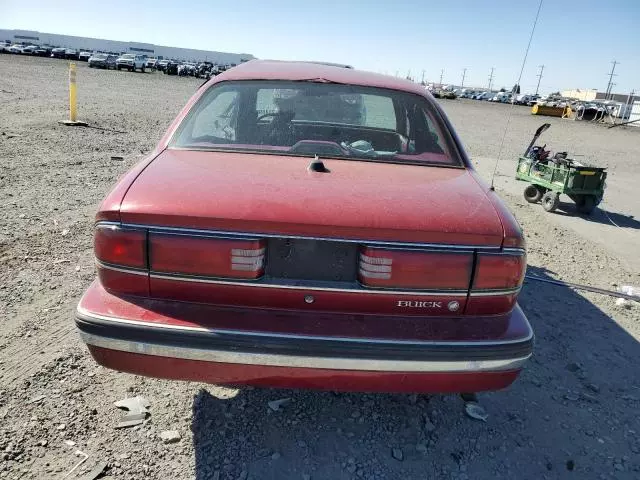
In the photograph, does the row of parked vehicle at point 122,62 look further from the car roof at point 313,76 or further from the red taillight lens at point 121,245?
the red taillight lens at point 121,245

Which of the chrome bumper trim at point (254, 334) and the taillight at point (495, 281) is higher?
the taillight at point (495, 281)

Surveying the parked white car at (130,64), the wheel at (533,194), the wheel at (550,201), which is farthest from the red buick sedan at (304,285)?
the parked white car at (130,64)

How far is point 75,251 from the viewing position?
4.41 m

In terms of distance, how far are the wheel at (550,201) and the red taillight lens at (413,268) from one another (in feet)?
20.5

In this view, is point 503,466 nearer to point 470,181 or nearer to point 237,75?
point 470,181

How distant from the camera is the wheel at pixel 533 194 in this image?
8.16 m

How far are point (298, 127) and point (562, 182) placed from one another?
556cm

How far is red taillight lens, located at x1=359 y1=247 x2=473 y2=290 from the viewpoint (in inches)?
81.0

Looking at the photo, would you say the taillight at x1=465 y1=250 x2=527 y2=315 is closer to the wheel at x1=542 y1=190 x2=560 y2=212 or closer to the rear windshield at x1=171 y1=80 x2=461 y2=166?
the rear windshield at x1=171 y1=80 x2=461 y2=166

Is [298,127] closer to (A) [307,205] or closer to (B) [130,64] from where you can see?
(A) [307,205]

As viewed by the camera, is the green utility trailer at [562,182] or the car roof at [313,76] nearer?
the car roof at [313,76]

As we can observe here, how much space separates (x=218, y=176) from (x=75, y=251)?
2.75m

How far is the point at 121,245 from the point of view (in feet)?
6.72

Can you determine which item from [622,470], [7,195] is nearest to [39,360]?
[622,470]
